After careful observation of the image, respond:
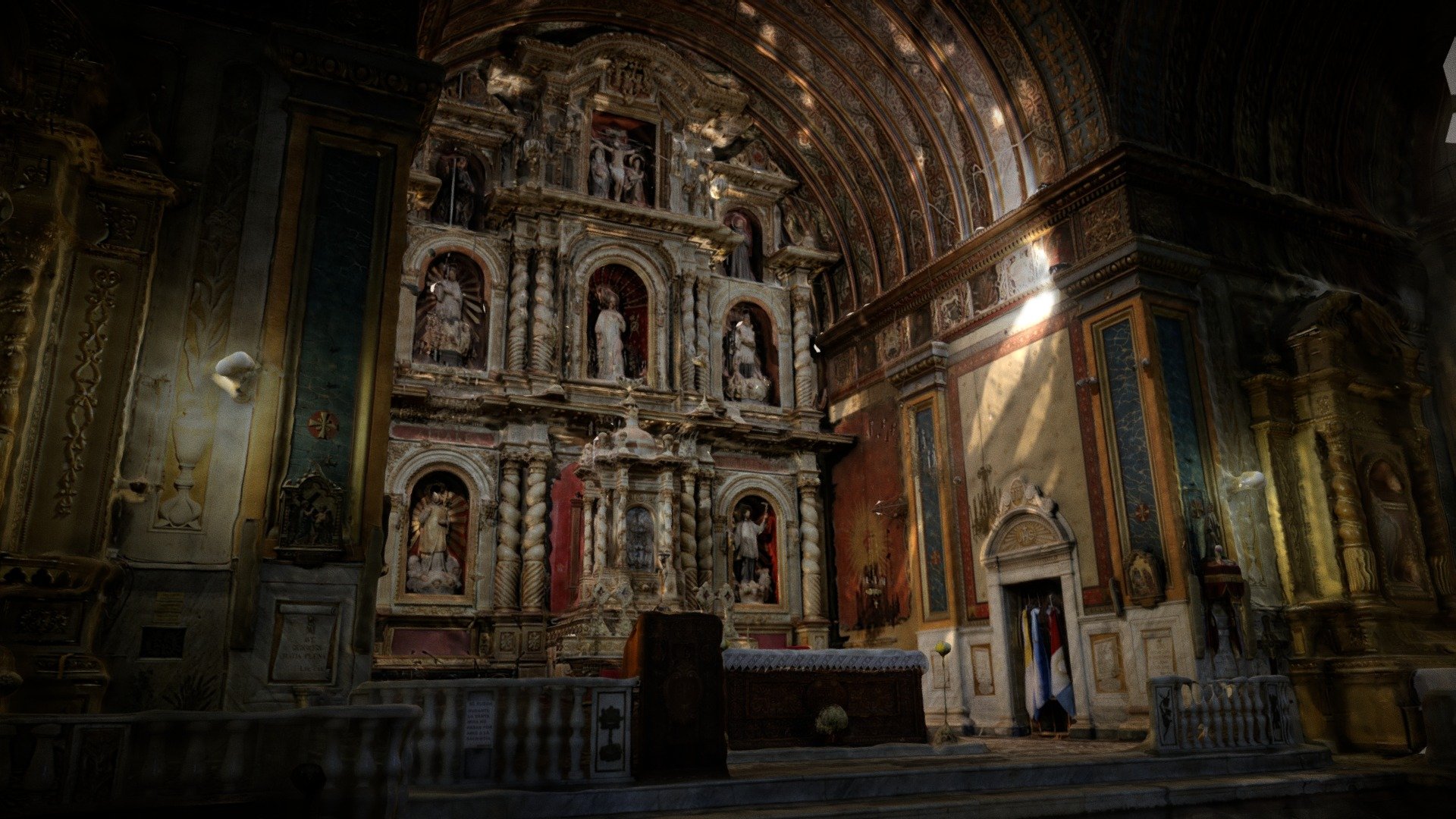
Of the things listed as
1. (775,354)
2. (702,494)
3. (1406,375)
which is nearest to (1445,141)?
(1406,375)

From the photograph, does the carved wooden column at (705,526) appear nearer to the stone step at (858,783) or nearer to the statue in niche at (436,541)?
the statue in niche at (436,541)

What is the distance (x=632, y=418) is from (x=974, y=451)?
5.27m

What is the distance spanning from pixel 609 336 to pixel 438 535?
175 inches

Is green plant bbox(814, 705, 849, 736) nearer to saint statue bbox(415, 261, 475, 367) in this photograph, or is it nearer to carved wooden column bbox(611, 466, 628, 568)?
carved wooden column bbox(611, 466, 628, 568)

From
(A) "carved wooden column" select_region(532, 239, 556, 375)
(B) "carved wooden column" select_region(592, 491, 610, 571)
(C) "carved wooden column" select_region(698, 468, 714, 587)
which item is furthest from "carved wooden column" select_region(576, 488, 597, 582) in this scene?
(A) "carved wooden column" select_region(532, 239, 556, 375)

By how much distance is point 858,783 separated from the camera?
6570 millimetres

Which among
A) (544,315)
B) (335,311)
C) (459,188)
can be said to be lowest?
(335,311)

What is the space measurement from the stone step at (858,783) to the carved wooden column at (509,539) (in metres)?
6.76

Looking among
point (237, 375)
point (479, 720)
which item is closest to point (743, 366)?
point (237, 375)

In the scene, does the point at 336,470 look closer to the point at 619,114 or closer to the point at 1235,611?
the point at 1235,611

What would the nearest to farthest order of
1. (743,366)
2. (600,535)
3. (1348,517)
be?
(1348,517)
(600,535)
(743,366)

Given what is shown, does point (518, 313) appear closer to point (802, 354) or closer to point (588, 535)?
point (588, 535)

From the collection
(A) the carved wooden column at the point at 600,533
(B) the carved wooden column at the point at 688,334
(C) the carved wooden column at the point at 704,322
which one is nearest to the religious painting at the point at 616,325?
(B) the carved wooden column at the point at 688,334

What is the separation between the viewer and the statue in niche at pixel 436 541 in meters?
13.7
